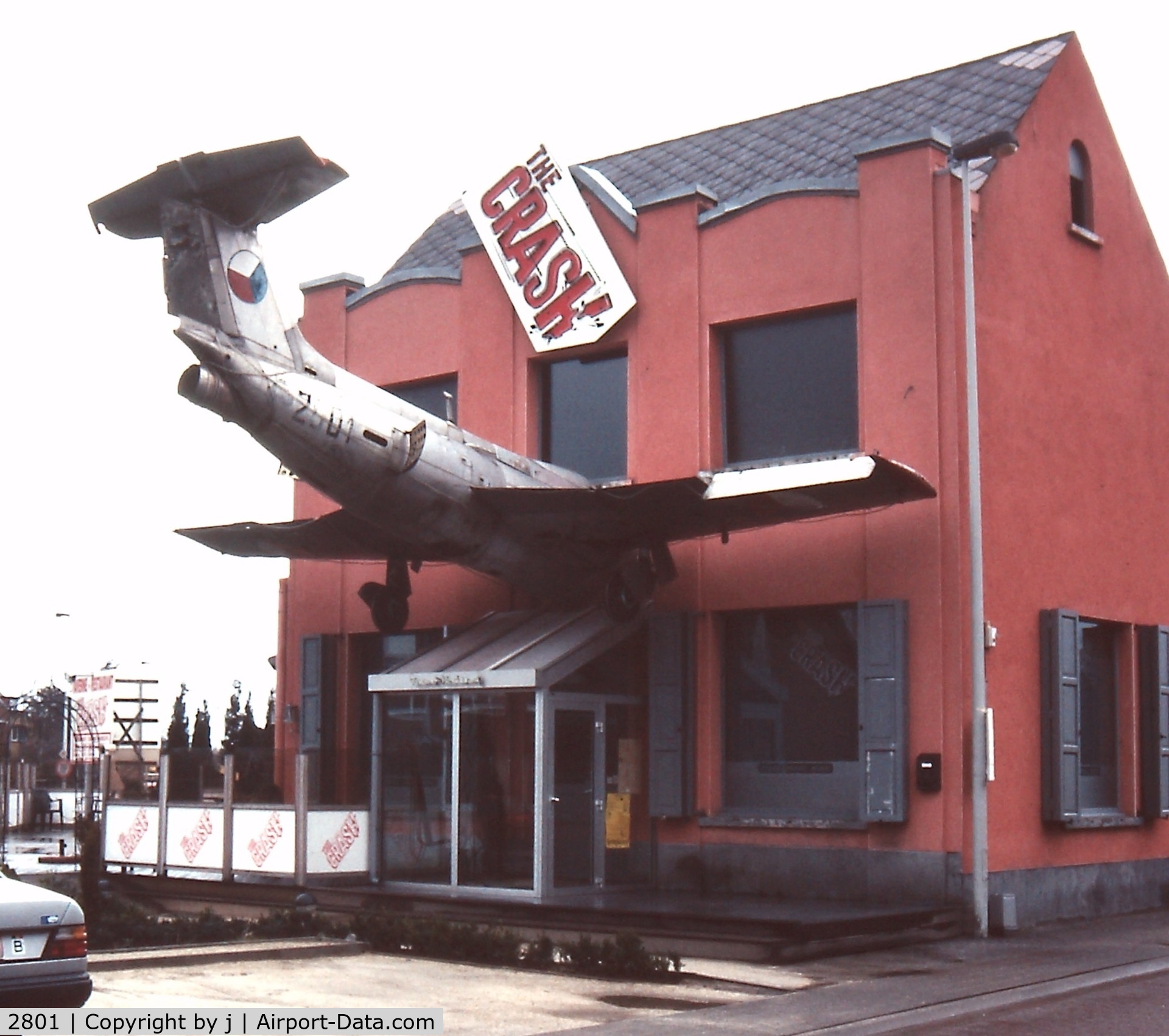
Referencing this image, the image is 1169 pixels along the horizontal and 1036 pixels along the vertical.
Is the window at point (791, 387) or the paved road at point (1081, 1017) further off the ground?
the window at point (791, 387)

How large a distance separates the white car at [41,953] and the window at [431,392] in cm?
1435

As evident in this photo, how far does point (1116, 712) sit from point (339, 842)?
10.6 meters

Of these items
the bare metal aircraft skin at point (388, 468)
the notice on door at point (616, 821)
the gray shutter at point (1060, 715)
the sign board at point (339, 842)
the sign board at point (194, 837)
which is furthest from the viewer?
the sign board at point (194, 837)

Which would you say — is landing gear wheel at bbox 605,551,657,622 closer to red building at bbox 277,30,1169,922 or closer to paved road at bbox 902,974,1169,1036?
red building at bbox 277,30,1169,922

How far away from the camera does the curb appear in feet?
46.0

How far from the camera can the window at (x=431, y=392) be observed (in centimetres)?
2417

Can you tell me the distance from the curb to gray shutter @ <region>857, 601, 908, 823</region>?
6.22 metres

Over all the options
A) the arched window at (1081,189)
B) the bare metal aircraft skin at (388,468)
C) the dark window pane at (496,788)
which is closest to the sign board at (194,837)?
the bare metal aircraft skin at (388,468)

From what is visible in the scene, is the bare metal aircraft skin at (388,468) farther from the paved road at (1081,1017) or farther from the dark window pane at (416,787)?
the paved road at (1081,1017)

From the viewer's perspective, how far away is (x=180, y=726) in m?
78.4

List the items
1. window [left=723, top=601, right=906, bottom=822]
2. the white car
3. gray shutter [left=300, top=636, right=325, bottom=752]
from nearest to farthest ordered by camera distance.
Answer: the white car → window [left=723, top=601, right=906, bottom=822] → gray shutter [left=300, top=636, right=325, bottom=752]

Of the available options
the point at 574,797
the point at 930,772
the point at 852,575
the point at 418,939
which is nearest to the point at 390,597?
Result: the point at 574,797

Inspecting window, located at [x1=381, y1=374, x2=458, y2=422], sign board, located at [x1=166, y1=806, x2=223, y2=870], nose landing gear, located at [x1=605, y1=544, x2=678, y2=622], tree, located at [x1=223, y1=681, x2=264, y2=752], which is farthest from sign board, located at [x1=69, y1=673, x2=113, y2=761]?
nose landing gear, located at [x1=605, y1=544, x2=678, y2=622]

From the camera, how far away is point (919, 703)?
18.7 m
